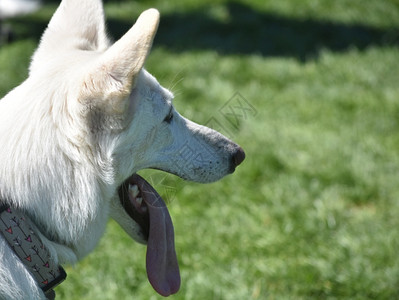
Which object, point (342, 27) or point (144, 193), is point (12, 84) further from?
point (342, 27)

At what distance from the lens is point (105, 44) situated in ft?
8.25

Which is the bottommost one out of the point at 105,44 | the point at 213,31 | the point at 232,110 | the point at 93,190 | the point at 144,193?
the point at 213,31

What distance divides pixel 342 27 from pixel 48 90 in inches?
235

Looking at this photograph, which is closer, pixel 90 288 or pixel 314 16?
pixel 90 288

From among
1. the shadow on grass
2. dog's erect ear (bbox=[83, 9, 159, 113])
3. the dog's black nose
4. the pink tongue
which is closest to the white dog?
dog's erect ear (bbox=[83, 9, 159, 113])

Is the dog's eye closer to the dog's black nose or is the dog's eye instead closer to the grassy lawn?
the grassy lawn

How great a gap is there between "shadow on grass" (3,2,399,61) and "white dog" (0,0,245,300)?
455cm

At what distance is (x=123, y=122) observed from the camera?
6.82 feet

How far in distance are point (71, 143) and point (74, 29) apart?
2.01 ft

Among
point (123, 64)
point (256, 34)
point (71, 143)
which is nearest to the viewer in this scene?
point (123, 64)

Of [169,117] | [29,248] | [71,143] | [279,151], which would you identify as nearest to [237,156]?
[169,117]

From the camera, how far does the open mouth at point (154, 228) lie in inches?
96.4

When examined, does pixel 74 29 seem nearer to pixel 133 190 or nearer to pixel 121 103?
pixel 121 103

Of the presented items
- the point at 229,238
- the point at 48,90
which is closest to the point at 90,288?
the point at 229,238
